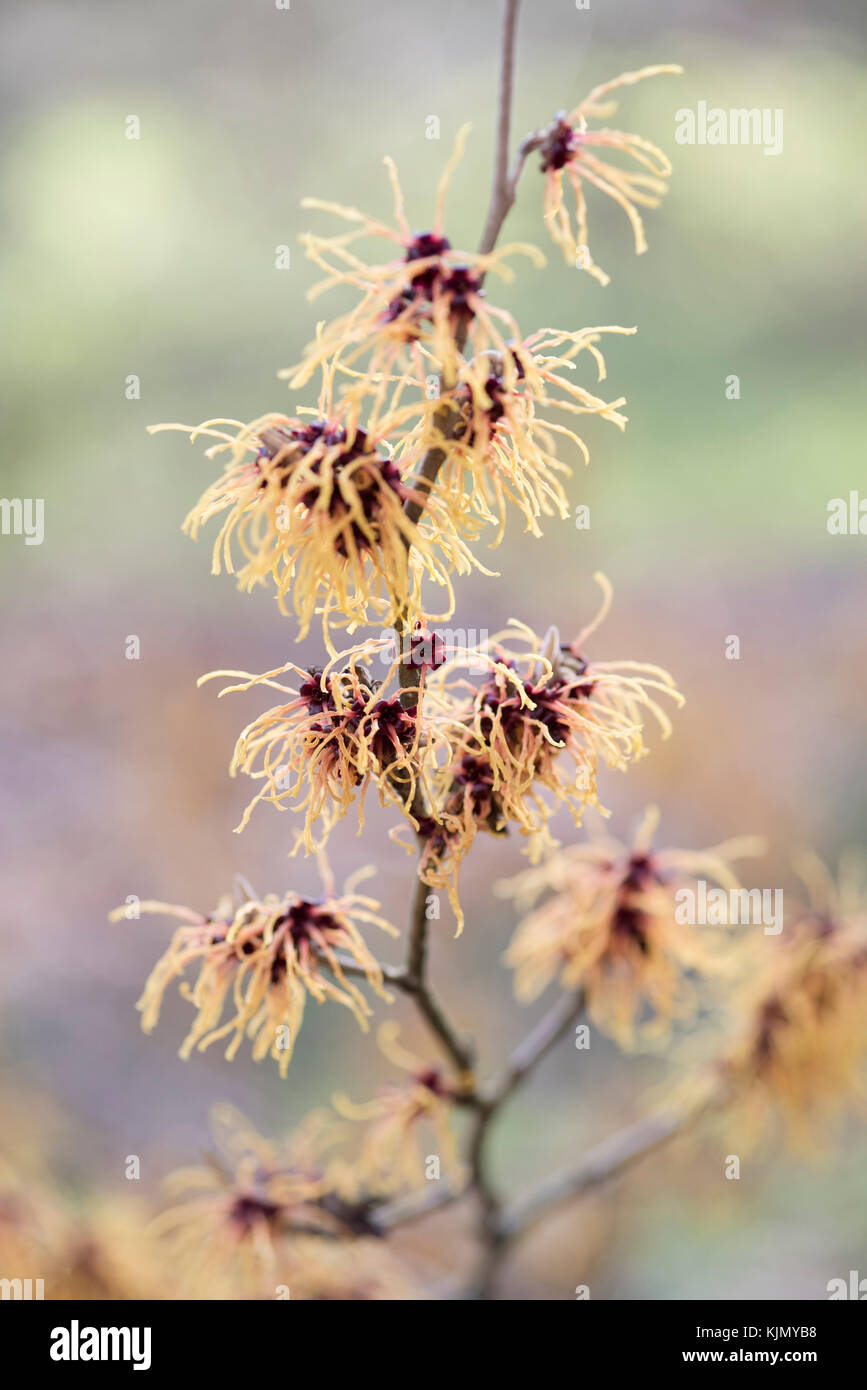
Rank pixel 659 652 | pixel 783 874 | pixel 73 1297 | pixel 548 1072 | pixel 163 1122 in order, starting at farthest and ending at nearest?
pixel 659 652
pixel 783 874
pixel 548 1072
pixel 163 1122
pixel 73 1297

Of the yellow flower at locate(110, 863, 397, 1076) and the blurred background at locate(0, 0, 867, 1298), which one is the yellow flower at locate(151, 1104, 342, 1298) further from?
the blurred background at locate(0, 0, 867, 1298)

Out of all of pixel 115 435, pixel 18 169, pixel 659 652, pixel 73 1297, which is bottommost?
pixel 73 1297

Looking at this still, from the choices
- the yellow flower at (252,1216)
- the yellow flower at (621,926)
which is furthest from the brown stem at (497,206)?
the yellow flower at (252,1216)

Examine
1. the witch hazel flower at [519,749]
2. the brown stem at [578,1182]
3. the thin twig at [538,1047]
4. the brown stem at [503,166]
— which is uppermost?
the brown stem at [503,166]

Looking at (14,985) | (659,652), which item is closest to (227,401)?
(659,652)

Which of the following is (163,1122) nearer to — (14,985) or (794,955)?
(14,985)
